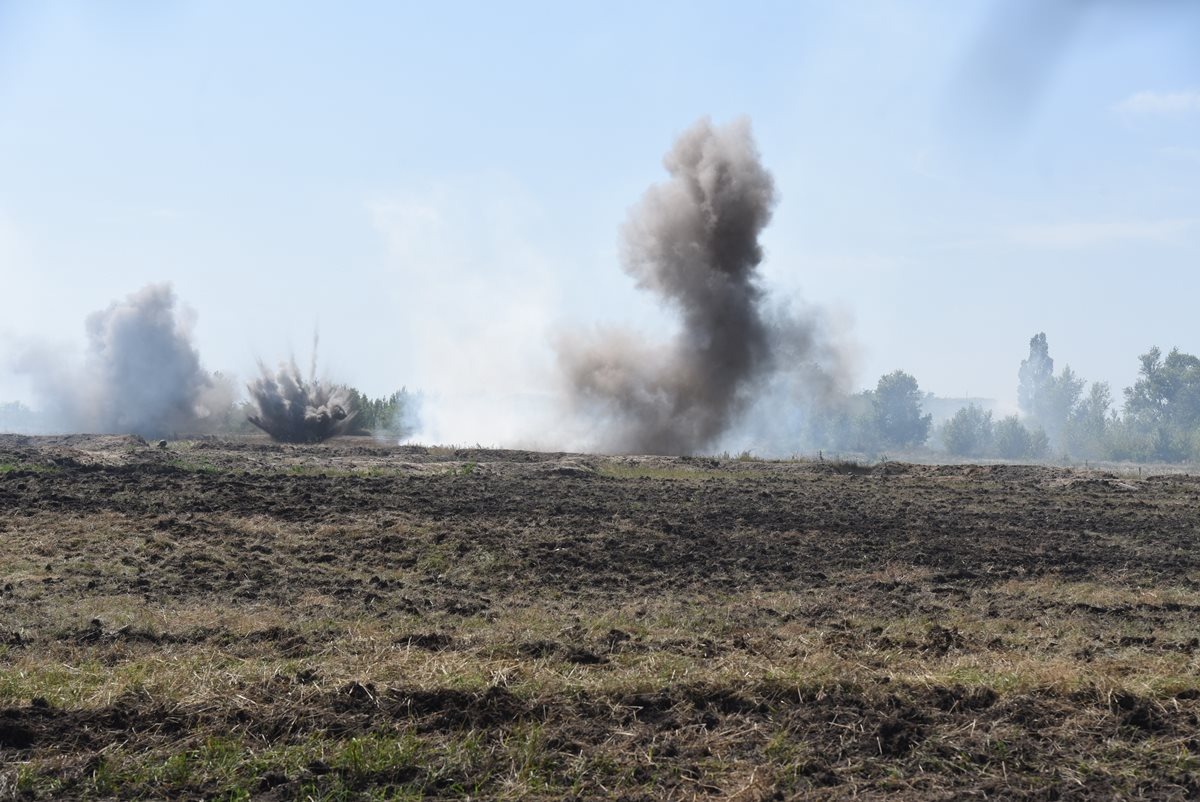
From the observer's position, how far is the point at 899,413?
382ft

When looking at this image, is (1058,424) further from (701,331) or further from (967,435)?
(701,331)

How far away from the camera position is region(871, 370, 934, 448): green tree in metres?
114

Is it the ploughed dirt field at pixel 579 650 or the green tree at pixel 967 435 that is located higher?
the green tree at pixel 967 435

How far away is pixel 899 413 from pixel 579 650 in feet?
364

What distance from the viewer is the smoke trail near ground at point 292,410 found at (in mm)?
55281

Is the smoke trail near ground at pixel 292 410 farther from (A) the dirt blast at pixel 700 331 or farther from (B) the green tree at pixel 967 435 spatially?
(B) the green tree at pixel 967 435

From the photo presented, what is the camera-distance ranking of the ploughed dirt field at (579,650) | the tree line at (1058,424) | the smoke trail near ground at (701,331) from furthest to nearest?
the tree line at (1058,424)
the smoke trail near ground at (701,331)
the ploughed dirt field at (579,650)

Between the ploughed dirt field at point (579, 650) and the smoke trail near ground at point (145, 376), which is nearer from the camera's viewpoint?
the ploughed dirt field at point (579, 650)

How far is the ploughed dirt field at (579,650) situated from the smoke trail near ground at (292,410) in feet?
98.5

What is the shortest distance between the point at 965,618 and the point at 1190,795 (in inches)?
272

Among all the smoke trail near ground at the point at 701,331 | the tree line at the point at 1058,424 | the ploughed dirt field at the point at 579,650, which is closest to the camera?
the ploughed dirt field at the point at 579,650

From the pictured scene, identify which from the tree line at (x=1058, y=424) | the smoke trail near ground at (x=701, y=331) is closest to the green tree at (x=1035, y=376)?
the tree line at (x=1058, y=424)

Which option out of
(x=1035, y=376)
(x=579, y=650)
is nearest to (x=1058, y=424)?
(x=1035, y=376)

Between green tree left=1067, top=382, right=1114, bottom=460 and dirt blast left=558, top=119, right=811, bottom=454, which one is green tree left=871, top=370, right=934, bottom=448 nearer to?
green tree left=1067, top=382, right=1114, bottom=460
